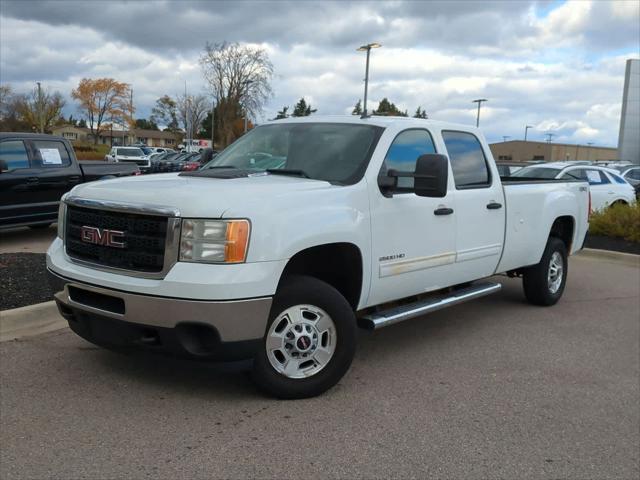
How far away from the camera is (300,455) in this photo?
3.46m

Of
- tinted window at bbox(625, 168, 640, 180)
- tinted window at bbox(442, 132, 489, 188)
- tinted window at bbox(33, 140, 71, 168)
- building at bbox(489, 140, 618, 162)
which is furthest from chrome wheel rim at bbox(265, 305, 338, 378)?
building at bbox(489, 140, 618, 162)

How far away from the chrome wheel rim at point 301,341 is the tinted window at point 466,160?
2.14 metres

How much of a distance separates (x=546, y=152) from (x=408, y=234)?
256 ft

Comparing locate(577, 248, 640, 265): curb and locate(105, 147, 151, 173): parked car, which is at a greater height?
locate(105, 147, 151, 173): parked car

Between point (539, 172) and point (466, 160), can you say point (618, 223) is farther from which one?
point (466, 160)

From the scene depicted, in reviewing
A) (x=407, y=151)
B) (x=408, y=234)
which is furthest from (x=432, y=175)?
(x=407, y=151)

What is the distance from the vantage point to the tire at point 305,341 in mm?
4031

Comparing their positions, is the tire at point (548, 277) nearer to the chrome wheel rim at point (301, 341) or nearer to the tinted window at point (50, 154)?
the chrome wheel rim at point (301, 341)

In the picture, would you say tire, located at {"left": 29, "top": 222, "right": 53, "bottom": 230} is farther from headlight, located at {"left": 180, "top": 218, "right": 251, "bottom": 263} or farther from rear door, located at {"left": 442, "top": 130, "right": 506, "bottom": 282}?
headlight, located at {"left": 180, "top": 218, "right": 251, "bottom": 263}

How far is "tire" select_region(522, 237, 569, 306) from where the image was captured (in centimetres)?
710

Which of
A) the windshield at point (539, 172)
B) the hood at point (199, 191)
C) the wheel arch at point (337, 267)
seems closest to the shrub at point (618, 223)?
the windshield at point (539, 172)

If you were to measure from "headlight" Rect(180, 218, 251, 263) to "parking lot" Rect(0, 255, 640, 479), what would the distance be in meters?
0.71

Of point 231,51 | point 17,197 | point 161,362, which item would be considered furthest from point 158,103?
point 161,362

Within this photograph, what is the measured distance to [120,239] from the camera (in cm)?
394
